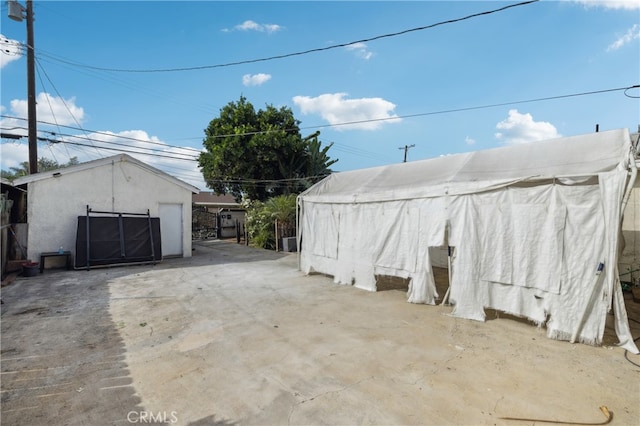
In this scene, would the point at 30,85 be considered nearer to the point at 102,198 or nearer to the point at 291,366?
the point at 102,198

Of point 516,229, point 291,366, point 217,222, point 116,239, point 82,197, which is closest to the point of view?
point 291,366

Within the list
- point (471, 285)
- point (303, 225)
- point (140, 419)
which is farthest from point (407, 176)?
point (140, 419)

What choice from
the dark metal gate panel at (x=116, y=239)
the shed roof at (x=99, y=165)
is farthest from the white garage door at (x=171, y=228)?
the shed roof at (x=99, y=165)

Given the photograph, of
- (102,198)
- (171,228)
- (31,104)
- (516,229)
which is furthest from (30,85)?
(516,229)

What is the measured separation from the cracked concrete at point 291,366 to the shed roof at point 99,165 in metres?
5.09

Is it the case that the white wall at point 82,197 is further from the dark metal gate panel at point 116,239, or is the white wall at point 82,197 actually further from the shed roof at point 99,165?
the dark metal gate panel at point 116,239

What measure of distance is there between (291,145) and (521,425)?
1589cm

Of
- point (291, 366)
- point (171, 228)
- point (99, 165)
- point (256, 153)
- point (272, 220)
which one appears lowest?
point (291, 366)

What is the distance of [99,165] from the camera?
1037 centimetres

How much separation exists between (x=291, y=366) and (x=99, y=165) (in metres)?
10.5

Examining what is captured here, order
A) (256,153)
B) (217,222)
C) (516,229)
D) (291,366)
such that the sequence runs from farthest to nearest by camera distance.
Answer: (217,222)
(256,153)
(516,229)
(291,366)

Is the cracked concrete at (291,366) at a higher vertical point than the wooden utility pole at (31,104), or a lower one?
lower

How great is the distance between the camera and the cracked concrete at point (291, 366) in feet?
8.51

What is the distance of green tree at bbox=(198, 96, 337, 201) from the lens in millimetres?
16609
